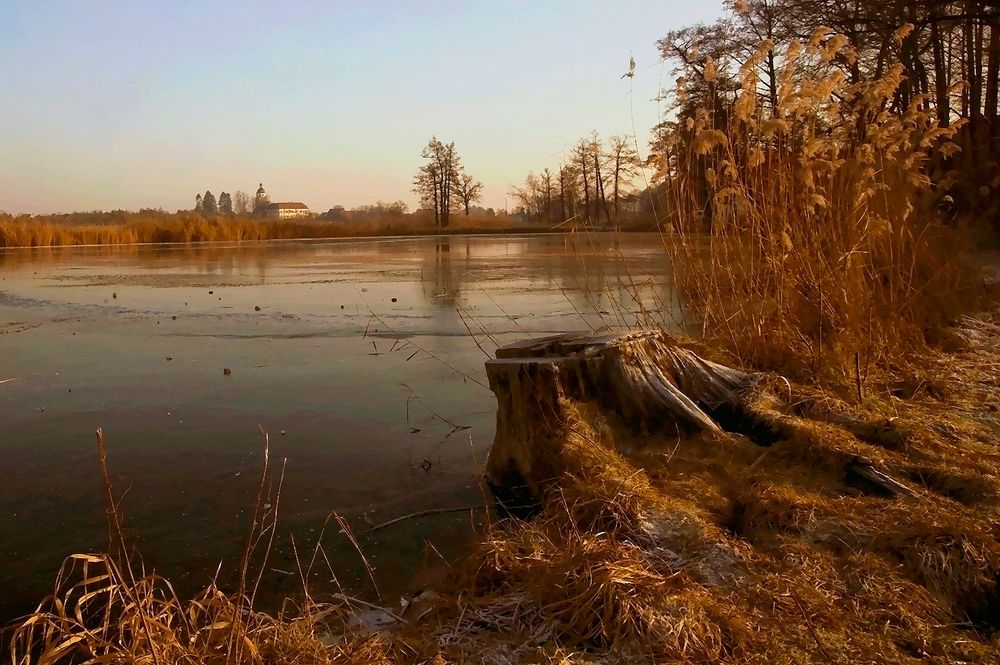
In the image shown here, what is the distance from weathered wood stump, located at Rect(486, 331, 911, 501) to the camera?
10.5 feet

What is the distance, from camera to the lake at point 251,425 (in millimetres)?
2695

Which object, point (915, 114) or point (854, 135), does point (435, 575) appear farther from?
point (915, 114)

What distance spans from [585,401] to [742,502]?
87 centimetres

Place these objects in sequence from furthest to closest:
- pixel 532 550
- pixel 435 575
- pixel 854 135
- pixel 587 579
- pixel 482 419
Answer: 1. pixel 854 135
2. pixel 482 419
3. pixel 435 575
4. pixel 532 550
5. pixel 587 579

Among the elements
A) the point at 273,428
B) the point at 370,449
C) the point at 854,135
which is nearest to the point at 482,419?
the point at 370,449

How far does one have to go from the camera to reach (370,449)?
3717 millimetres

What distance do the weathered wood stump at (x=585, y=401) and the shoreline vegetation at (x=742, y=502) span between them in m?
0.02

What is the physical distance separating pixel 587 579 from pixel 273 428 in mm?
2508

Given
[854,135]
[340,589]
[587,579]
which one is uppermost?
[854,135]

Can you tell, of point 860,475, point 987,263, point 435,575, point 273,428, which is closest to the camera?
point 435,575

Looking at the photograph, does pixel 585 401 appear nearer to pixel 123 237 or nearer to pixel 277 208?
pixel 123 237

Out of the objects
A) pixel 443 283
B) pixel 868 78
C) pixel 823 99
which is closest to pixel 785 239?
pixel 823 99

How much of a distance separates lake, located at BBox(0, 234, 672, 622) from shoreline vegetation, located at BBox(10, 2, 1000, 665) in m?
0.16

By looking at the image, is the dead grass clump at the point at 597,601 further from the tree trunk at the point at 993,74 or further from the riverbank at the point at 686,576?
the tree trunk at the point at 993,74
